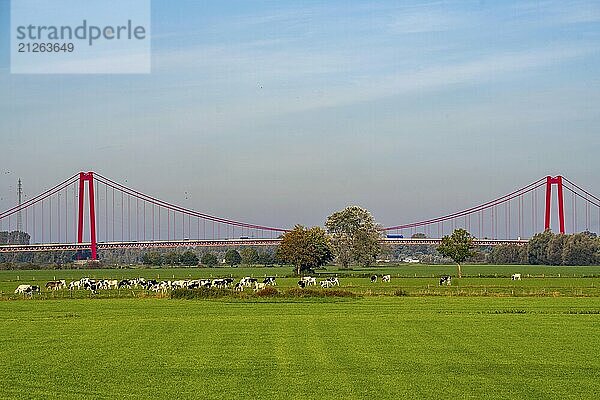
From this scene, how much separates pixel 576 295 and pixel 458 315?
16895mm

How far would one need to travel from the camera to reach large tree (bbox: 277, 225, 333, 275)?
274 ft

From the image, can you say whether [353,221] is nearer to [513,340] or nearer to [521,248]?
[521,248]

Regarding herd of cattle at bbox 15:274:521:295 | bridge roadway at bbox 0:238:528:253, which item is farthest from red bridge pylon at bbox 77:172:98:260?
herd of cattle at bbox 15:274:521:295

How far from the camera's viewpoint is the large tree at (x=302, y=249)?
274 feet

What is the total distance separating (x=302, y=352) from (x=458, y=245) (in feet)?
190

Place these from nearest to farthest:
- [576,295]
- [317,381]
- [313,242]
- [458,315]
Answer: [317,381]
[458,315]
[576,295]
[313,242]

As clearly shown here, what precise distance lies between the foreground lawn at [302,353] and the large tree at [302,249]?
47.8m

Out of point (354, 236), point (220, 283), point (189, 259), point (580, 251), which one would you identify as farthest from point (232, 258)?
point (220, 283)

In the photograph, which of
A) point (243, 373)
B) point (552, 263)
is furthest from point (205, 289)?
point (552, 263)

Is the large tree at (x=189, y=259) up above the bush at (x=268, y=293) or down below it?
above

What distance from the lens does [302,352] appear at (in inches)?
816

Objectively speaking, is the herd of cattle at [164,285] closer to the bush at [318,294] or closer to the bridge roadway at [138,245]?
the bush at [318,294]

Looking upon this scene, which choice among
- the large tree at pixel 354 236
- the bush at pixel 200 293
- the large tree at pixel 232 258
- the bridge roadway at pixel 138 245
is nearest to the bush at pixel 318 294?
the bush at pixel 200 293

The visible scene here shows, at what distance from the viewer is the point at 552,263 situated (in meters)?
122
